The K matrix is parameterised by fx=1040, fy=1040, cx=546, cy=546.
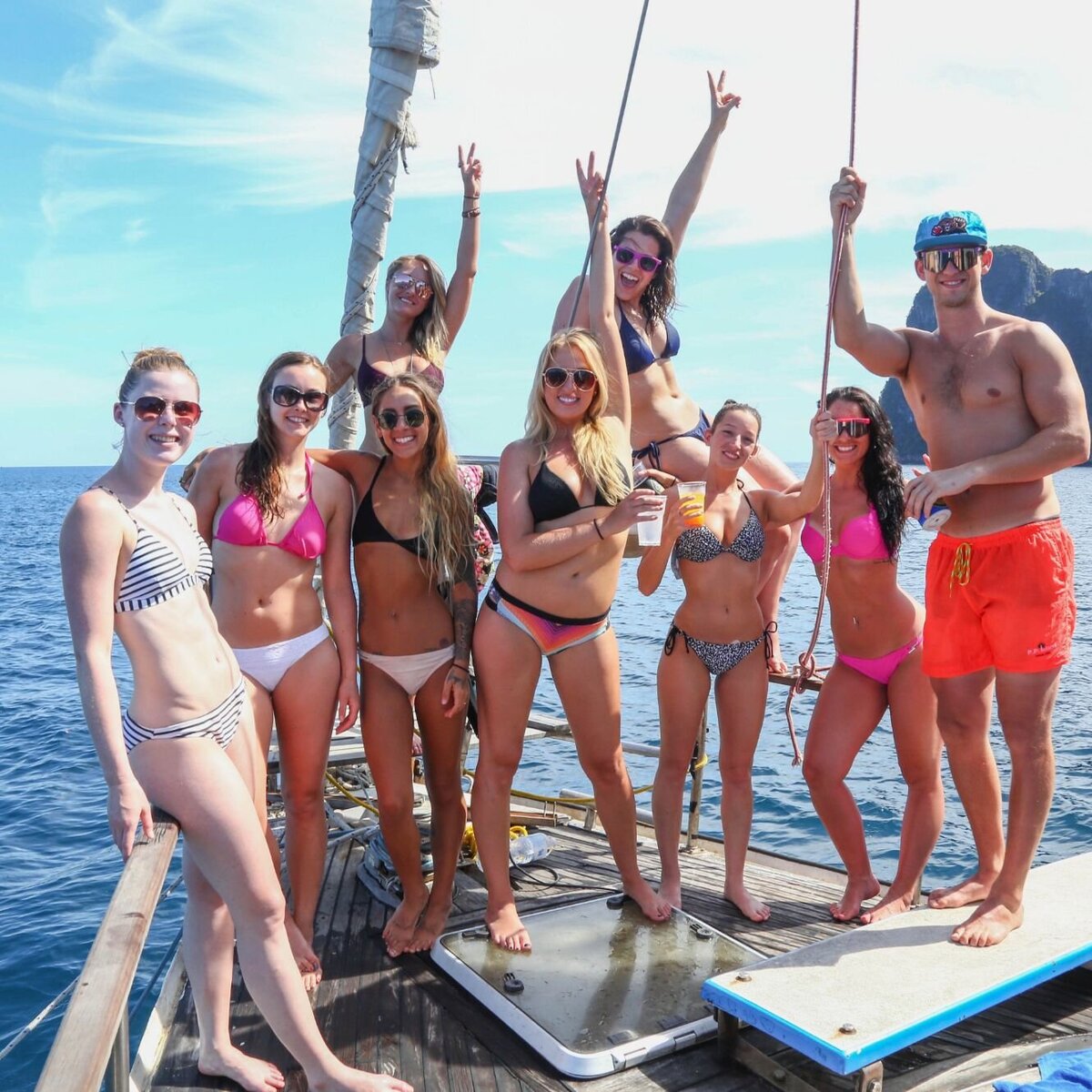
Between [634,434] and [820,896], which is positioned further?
[634,434]

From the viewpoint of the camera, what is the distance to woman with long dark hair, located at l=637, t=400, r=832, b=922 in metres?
4.64

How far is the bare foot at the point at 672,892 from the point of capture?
466 cm

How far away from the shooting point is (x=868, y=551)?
4.64m

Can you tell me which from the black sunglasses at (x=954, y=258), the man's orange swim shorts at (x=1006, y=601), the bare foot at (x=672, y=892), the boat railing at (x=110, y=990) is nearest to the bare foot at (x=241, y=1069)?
the boat railing at (x=110, y=990)

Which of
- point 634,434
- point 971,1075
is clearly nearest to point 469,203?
point 634,434

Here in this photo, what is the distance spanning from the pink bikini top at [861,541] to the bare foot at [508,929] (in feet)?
6.59

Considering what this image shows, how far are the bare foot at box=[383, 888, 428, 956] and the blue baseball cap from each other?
11.1ft

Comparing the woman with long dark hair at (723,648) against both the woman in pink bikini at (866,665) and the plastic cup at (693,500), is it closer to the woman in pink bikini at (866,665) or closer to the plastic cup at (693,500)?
the plastic cup at (693,500)

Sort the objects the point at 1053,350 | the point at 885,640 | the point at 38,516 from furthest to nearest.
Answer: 1. the point at 38,516
2. the point at 885,640
3. the point at 1053,350

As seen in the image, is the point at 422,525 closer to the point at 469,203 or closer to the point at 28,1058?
the point at 469,203

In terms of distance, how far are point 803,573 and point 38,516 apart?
66176mm

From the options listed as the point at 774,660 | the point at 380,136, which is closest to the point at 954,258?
the point at 774,660

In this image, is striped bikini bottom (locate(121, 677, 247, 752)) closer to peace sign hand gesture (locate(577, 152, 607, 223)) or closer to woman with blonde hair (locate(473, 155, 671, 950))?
woman with blonde hair (locate(473, 155, 671, 950))

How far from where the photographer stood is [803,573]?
47.6 metres
